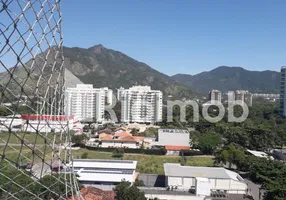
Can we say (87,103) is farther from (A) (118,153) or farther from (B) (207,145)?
(B) (207,145)

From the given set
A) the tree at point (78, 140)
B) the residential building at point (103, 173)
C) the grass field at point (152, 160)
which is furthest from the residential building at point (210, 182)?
the tree at point (78, 140)

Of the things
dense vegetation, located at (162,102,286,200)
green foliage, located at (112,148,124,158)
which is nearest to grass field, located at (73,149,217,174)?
green foliage, located at (112,148,124,158)

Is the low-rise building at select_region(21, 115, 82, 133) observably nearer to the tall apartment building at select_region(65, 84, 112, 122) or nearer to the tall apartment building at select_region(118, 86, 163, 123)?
the tall apartment building at select_region(65, 84, 112, 122)

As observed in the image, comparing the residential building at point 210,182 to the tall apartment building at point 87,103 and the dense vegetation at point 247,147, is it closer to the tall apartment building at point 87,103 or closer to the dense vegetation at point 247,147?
the dense vegetation at point 247,147

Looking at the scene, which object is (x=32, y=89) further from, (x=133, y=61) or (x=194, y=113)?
(x=133, y=61)

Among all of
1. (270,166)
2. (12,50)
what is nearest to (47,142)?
(12,50)

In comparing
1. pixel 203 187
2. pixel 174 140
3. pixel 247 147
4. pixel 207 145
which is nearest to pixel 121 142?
pixel 174 140

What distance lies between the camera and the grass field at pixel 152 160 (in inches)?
384

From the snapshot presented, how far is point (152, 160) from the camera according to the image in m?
11.0

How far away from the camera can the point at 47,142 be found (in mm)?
1479

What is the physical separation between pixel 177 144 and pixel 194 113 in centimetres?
900

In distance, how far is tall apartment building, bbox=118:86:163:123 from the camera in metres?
22.3

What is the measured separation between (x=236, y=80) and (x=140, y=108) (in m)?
94.6

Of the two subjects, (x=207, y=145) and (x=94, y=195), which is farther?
(x=207, y=145)
